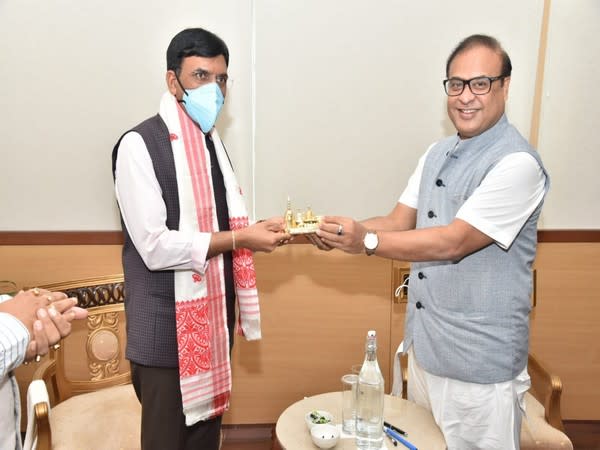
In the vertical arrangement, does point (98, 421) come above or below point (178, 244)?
below

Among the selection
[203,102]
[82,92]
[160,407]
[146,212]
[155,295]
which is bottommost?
[160,407]

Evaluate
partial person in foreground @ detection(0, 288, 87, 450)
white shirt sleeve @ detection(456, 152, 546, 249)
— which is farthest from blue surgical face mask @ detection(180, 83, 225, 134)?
white shirt sleeve @ detection(456, 152, 546, 249)

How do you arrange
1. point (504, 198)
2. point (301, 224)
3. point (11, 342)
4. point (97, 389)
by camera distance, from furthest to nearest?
point (97, 389) → point (301, 224) → point (504, 198) → point (11, 342)

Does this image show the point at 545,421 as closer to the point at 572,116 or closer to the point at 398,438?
the point at 398,438

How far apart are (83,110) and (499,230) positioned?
2.04 metres

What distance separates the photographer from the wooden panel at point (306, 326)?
10.0 feet

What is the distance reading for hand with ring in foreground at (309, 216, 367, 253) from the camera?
81.1 inches

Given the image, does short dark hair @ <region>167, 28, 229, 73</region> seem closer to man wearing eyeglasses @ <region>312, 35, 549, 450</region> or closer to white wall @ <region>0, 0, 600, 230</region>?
man wearing eyeglasses @ <region>312, 35, 549, 450</region>

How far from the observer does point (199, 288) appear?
198cm

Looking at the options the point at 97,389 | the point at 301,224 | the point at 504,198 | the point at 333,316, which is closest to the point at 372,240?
the point at 301,224

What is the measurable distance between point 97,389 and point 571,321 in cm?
243

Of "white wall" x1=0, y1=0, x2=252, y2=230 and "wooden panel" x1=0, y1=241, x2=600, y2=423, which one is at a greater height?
"white wall" x1=0, y1=0, x2=252, y2=230

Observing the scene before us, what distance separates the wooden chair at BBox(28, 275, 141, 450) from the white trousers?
115 centimetres

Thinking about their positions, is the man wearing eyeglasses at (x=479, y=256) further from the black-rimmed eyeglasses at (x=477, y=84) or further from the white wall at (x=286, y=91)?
the white wall at (x=286, y=91)
